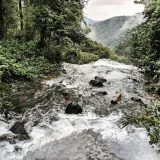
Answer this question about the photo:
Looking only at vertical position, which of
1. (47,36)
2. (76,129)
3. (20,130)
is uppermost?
(47,36)

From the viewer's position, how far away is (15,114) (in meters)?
6.93

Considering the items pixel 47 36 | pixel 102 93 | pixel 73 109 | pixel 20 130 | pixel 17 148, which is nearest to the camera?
pixel 17 148

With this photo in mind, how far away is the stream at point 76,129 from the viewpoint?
496 centimetres

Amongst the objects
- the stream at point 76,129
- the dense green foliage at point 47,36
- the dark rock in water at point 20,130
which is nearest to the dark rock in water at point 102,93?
the stream at point 76,129

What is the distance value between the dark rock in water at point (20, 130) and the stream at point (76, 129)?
0.05 metres

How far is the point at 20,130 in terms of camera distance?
5832 millimetres

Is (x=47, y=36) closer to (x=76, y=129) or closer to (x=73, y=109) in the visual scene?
(x=73, y=109)

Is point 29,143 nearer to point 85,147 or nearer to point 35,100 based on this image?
point 85,147

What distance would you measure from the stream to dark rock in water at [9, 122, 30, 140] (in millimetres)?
54

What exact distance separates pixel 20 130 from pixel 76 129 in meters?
1.57

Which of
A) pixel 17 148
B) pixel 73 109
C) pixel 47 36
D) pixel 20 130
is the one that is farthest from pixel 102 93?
pixel 47 36

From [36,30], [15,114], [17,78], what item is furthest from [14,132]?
[36,30]

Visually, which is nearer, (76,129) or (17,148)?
(17,148)

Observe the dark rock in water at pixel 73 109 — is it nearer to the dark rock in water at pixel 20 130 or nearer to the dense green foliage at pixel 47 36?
the dark rock in water at pixel 20 130
